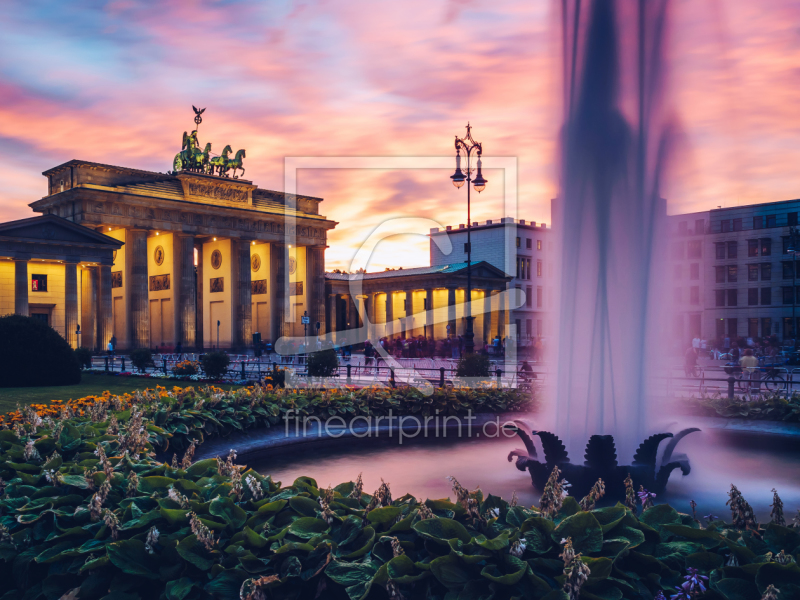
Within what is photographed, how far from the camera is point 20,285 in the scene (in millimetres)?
54469

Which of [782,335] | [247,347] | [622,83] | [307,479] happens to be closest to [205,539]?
[307,479]

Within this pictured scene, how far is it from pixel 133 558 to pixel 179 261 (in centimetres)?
7484

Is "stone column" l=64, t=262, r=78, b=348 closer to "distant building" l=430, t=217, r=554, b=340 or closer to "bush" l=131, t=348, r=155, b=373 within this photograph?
"bush" l=131, t=348, r=155, b=373

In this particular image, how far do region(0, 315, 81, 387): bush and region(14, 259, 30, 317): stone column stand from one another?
109ft

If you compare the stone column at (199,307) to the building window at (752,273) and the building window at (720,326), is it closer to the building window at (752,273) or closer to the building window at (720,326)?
the building window at (720,326)

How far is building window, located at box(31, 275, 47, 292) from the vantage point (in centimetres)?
5866

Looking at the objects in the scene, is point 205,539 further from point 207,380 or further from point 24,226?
point 24,226

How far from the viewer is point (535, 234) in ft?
358

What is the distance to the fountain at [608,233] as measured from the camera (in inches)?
324

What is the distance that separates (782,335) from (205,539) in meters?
84.4

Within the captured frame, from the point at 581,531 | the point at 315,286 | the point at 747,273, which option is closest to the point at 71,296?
the point at 315,286

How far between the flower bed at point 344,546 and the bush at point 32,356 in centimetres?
2124

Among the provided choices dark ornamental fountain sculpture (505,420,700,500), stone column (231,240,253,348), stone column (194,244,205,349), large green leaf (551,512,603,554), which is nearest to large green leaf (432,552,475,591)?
large green leaf (551,512,603,554)

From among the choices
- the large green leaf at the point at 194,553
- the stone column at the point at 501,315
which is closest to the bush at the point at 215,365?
the large green leaf at the point at 194,553
